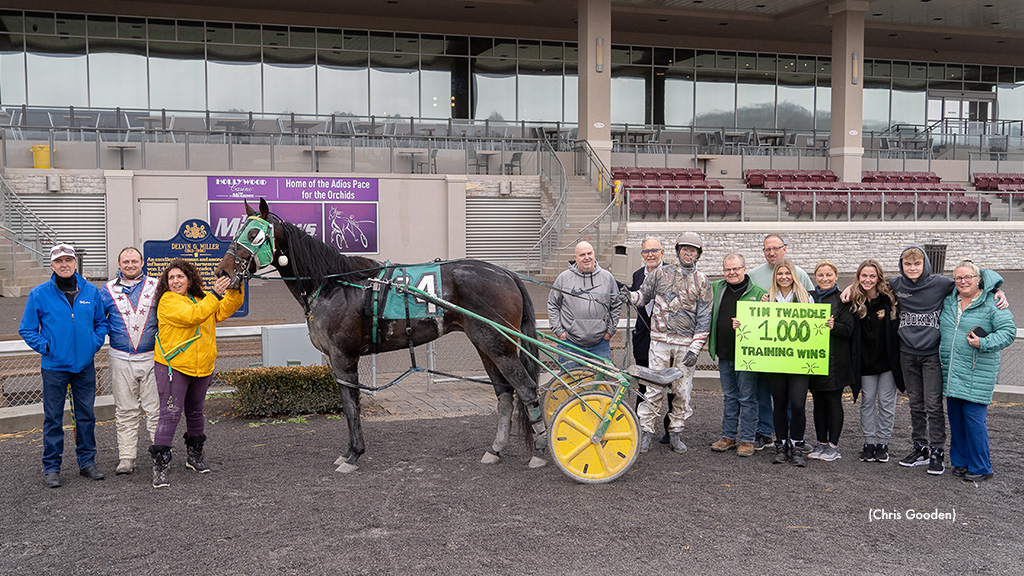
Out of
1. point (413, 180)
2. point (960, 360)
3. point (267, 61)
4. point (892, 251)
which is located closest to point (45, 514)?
point (960, 360)

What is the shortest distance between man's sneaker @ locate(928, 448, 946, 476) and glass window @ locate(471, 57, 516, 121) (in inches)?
1070

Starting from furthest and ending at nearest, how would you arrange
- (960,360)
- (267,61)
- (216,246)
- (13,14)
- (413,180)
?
(267,61) < (13,14) < (413,180) < (216,246) < (960,360)

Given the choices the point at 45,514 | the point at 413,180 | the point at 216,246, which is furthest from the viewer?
the point at 413,180

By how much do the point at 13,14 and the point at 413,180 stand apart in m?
15.8

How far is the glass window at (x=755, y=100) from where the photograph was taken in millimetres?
35219

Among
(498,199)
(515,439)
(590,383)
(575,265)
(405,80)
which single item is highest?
(405,80)

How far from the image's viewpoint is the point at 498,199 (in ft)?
78.1

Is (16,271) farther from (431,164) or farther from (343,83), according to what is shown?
(343,83)

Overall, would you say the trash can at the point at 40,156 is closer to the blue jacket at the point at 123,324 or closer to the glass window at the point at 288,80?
the glass window at the point at 288,80

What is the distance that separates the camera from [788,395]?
6711 mm

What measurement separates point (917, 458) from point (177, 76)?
2859 centimetres

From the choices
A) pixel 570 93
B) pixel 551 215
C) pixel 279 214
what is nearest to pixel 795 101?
pixel 570 93

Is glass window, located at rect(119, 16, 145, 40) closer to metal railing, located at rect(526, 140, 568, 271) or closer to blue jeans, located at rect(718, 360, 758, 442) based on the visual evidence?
metal railing, located at rect(526, 140, 568, 271)

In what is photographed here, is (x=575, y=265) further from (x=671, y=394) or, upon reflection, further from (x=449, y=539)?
(x=449, y=539)
